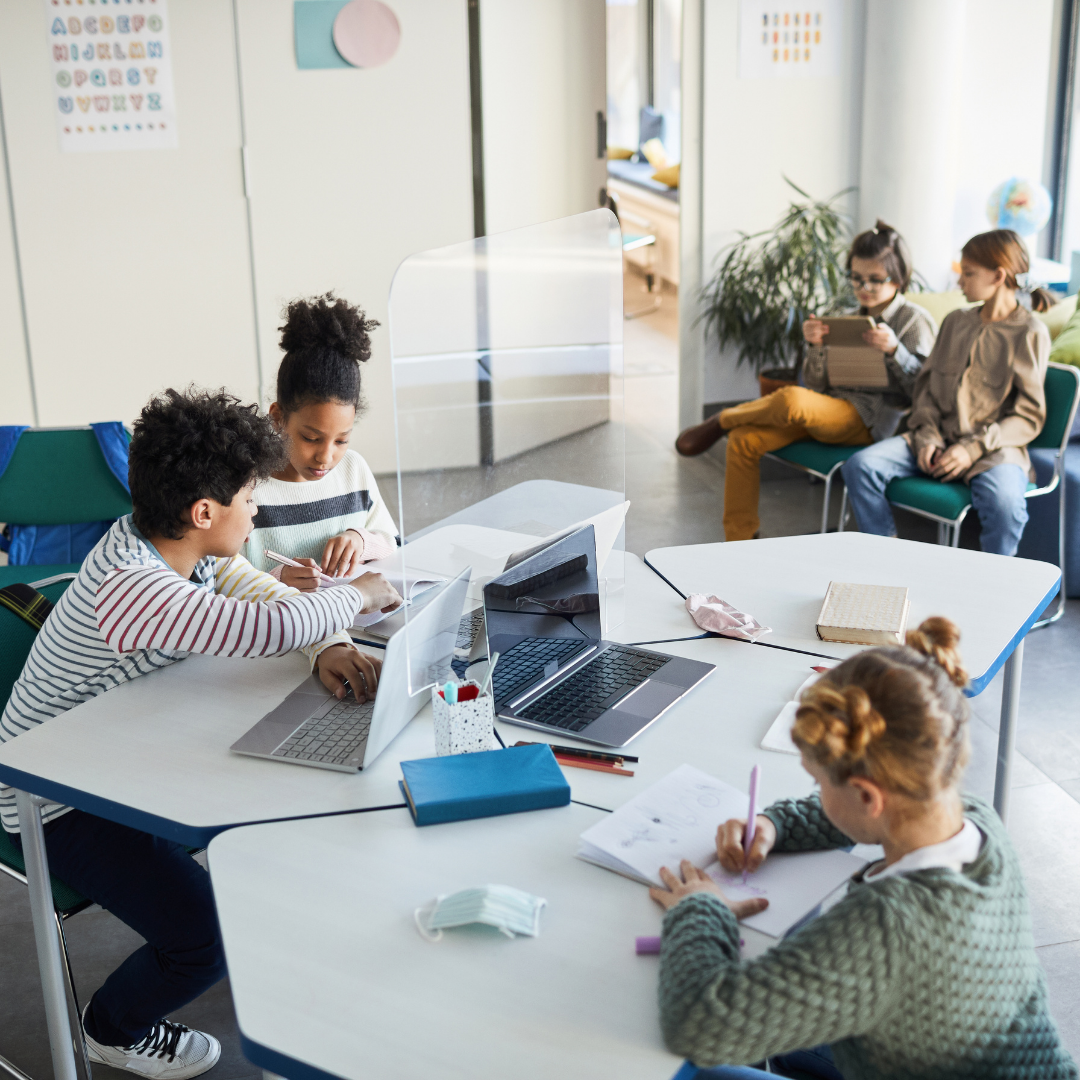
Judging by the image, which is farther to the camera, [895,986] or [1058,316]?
[1058,316]

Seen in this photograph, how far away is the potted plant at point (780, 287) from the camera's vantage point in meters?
4.81

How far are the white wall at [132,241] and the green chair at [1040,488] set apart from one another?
2813 mm

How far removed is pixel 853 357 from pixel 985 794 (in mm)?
1763

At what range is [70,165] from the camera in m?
4.63

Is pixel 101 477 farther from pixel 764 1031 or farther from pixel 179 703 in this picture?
pixel 764 1031

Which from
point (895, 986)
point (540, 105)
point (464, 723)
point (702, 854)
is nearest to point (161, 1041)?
point (464, 723)

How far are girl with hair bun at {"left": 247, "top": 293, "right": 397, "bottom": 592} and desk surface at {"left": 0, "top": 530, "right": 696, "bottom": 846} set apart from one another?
0.43m

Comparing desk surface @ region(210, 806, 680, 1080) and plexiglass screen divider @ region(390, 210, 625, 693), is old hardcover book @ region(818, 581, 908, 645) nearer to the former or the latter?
plexiglass screen divider @ region(390, 210, 625, 693)

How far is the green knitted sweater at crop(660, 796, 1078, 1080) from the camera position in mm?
1065

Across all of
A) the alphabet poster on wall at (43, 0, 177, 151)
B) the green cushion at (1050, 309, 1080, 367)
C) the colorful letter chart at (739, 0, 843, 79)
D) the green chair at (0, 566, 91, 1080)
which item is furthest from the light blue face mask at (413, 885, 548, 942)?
the colorful letter chart at (739, 0, 843, 79)

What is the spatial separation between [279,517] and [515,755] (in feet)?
3.53

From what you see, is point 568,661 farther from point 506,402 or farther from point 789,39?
point 789,39

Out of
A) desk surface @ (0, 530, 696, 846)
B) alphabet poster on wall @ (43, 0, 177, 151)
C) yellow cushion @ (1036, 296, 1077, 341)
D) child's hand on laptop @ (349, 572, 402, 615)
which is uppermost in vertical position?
alphabet poster on wall @ (43, 0, 177, 151)

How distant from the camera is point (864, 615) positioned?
200 cm
